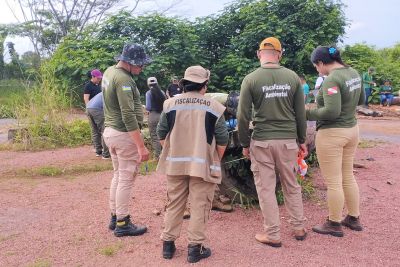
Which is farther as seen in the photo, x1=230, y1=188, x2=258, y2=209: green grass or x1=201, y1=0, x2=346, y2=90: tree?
x1=201, y1=0, x2=346, y2=90: tree

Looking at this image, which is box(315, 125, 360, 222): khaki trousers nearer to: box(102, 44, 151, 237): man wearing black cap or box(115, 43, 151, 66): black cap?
box(102, 44, 151, 237): man wearing black cap

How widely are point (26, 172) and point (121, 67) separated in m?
4.19

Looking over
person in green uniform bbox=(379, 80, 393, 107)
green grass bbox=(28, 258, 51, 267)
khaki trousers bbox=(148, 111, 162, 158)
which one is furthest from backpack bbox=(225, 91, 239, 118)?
person in green uniform bbox=(379, 80, 393, 107)

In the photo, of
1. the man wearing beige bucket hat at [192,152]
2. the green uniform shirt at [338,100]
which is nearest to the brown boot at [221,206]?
the man wearing beige bucket hat at [192,152]

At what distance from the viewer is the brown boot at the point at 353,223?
4.59m

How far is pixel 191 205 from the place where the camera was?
12.8 ft

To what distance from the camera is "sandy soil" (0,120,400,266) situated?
12.8 feet

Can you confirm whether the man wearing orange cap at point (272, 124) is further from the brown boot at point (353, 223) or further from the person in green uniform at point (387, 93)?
the person in green uniform at point (387, 93)

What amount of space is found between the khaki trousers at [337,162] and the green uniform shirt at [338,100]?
9 centimetres

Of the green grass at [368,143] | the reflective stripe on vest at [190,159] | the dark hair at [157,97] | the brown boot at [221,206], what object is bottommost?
the brown boot at [221,206]

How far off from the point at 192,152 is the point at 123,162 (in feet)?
2.85

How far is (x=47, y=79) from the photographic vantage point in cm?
1021

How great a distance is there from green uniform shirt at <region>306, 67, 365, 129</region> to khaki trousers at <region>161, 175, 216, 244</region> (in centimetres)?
130

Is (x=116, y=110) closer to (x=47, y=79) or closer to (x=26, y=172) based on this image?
(x=26, y=172)
